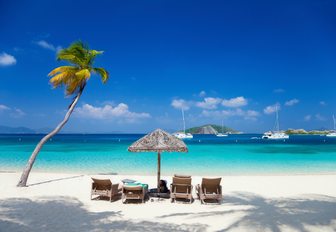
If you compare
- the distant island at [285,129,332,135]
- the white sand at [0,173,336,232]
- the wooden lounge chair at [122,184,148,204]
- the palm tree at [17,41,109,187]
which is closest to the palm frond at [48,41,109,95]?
the palm tree at [17,41,109,187]

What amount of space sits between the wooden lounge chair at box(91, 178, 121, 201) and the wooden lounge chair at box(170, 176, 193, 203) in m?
1.78

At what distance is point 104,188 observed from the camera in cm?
884

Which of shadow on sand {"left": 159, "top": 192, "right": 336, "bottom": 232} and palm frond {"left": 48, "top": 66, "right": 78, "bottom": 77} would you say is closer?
shadow on sand {"left": 159, "top": 192, "right": 336, "bottom": 232}

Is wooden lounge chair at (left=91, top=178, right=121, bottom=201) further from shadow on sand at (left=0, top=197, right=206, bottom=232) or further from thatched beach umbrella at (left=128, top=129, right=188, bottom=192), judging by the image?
thatched beach umbrella at (left=128, top=129, right=188, bottom=192)

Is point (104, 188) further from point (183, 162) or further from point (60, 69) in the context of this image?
point (183, 162)

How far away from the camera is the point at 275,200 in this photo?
9195mm

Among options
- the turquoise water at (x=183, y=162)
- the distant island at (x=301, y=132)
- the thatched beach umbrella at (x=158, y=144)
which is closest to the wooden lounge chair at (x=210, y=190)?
the thatched beach umbrella at (x=158, y=144)

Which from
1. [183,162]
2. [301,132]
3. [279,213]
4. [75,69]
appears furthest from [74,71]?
[301,132]

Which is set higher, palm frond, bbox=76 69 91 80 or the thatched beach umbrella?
palm frond, bbox=76 69 91 80

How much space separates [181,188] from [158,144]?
1.52 meters

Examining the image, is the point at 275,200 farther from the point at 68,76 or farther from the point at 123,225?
the point at 68,76

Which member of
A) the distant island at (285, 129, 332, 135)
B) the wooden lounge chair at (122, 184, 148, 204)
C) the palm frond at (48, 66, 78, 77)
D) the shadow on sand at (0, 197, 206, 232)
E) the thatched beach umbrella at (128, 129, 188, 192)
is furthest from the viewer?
the distant island at (285, 129, 332, 135)

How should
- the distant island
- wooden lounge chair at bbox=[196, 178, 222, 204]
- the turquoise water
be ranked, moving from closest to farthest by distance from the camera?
wooden lounge chair at bbox=[196, 178, 222, 204] → the turquoise water → the distant island

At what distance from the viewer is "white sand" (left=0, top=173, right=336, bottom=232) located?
6.34 m
